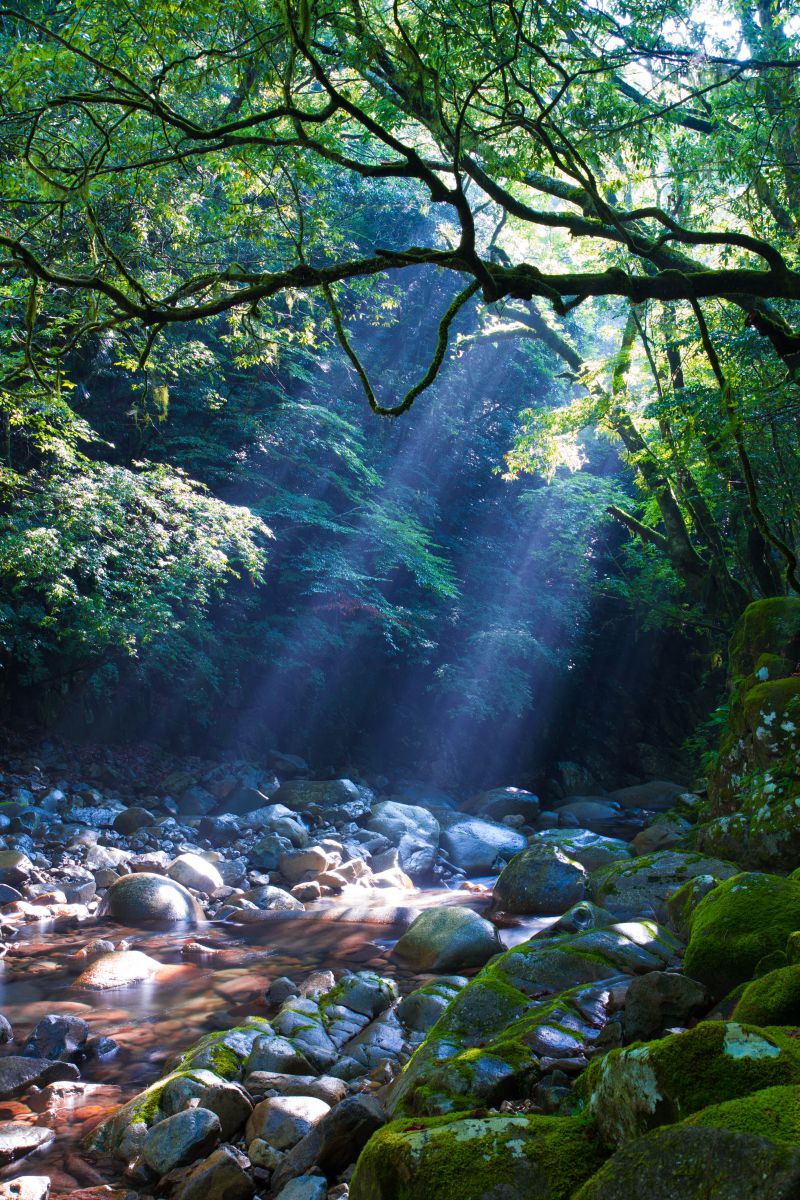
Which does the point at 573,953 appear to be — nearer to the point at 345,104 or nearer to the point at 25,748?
the point at 345,104

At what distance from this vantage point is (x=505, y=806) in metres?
15.6

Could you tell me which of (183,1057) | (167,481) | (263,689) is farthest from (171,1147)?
(263,689)

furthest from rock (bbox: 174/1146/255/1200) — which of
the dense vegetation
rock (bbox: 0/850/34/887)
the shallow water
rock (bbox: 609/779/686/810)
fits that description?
rock (bbox: 609/779/686/810)

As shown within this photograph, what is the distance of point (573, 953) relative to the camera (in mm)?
4844

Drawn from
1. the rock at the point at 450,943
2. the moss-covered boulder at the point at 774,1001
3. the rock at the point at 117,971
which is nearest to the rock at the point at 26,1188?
the rock at the point at 117,971

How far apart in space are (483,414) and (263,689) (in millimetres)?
10238

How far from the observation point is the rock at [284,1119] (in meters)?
3.70

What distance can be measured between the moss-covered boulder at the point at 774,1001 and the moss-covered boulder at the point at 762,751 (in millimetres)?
4222

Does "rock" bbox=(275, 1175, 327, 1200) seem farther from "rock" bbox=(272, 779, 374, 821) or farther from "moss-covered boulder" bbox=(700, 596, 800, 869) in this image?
"rock" bbox=(272, 779, 374, 821)

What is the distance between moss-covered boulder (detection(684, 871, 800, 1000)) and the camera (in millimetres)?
3762

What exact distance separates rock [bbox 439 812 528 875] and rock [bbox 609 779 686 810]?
420 cm

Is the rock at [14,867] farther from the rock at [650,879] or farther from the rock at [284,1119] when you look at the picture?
the rock at [650,879]

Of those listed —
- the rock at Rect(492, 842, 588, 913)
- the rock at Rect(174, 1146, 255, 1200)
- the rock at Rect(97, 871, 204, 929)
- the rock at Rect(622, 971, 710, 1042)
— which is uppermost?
the rock at Rect(622, 971, 710, 1042)

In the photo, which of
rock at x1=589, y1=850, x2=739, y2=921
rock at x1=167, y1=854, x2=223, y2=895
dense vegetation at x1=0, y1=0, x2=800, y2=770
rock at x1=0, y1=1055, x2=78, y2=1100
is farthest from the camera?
rock at x1=167, y1=854, x2=223, y2=895
